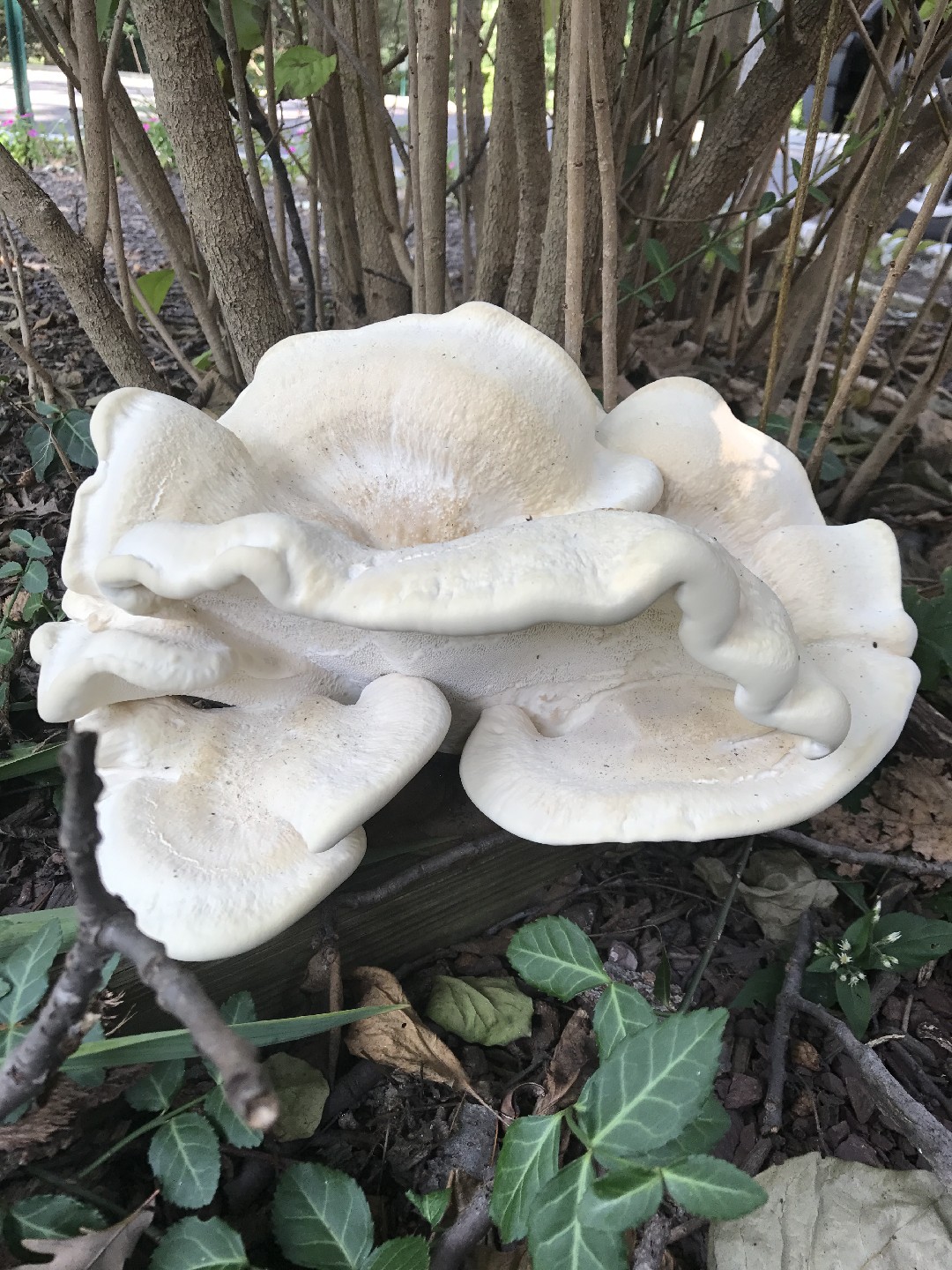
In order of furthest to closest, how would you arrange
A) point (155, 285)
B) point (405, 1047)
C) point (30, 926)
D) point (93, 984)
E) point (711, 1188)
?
point (155, 285), point (405, 1047), point (30, 926), point (711, 1188), point (93, 984)

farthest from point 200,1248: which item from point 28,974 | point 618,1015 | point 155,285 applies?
point 155,285

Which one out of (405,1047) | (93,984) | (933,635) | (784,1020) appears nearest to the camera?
(93,984)

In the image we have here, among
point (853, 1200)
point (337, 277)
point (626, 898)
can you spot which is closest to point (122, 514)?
point (626, 898)

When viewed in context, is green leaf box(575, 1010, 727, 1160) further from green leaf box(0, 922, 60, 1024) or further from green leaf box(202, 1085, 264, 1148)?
green leaf box(0, 922, 60, 1024)

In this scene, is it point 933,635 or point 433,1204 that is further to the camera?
point 933,635

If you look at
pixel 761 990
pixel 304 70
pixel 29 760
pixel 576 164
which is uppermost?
pixel 304 70

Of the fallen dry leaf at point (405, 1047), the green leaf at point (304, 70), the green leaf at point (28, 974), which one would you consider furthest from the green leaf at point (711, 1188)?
the green leaf at point (304, 70)

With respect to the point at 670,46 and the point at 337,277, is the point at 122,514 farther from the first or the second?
the point at 670,46

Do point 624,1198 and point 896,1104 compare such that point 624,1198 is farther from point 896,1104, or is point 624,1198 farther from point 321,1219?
point 896,1104
